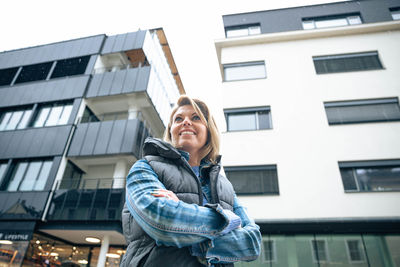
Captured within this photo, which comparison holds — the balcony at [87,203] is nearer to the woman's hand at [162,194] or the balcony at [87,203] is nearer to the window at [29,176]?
the window at [29,176]

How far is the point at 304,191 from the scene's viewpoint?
364 inches

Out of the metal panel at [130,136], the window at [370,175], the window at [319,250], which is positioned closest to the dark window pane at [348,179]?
the window at [370,175]

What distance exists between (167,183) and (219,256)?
49 centimetres

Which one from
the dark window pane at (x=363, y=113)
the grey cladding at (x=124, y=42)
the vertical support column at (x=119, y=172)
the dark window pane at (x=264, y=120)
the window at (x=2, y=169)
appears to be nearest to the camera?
the dark window pane at (x=363, y=113)

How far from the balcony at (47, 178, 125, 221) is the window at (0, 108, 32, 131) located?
646 centimetres

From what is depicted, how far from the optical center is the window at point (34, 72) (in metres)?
17.4

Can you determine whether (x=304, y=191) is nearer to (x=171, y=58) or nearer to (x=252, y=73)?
(x=252, y=73)

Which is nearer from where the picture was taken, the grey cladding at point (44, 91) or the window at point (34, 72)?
the grey cladding at point (44, 91)

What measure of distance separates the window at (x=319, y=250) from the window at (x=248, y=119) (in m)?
5.02

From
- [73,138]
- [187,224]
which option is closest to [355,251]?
[187,224]

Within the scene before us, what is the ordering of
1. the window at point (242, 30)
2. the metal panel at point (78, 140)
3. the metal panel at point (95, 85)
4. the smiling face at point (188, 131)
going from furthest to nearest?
the metal panel at point (95, 85), the window at point (242, 30), the metal panel at point (78, 140), the smiling face at point (188, 131)

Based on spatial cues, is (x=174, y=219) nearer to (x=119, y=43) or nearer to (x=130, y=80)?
(x=130, y=80)

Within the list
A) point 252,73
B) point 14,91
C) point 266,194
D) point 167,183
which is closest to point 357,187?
point 266,194

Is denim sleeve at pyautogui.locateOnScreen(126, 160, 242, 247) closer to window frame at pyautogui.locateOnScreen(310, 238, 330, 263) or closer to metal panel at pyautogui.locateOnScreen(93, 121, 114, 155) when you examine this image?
window frame at pyautogui.locateOnScreen(310, 238, 330, 263)
